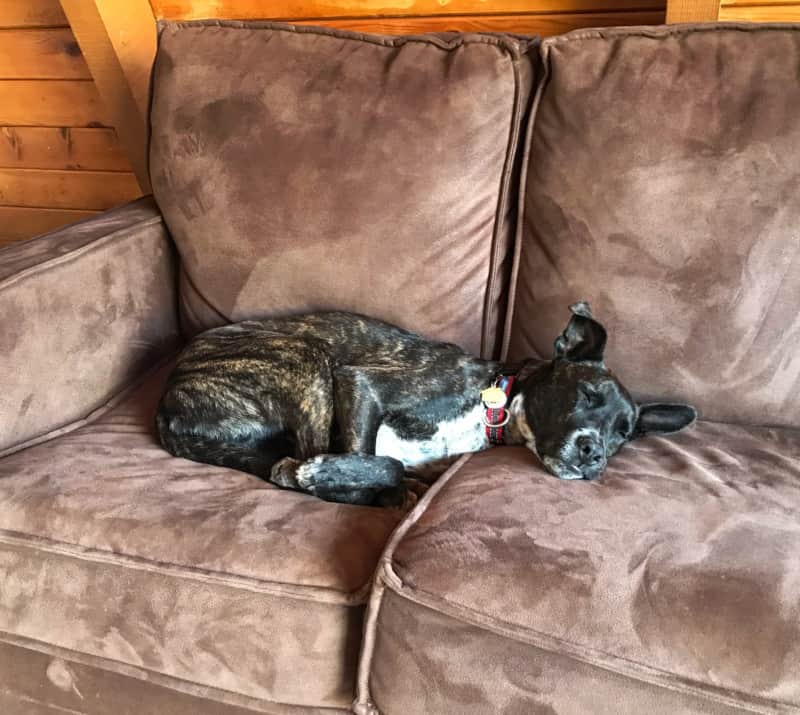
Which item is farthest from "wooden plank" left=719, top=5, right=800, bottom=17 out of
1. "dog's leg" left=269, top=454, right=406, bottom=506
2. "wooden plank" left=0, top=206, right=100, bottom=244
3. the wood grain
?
"wooden plank" left=0, top=206, right=100, bottom=244

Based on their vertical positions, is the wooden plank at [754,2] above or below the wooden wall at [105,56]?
above

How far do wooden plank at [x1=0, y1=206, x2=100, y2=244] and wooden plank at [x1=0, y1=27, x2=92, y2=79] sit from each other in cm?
58

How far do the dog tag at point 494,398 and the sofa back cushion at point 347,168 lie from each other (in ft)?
0.57

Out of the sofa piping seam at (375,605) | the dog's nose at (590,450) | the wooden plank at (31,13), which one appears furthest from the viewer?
the wooden plank at (31,13)

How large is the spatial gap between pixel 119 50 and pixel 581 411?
6.55 ft

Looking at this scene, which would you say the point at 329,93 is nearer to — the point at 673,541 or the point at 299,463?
the point at 299,463

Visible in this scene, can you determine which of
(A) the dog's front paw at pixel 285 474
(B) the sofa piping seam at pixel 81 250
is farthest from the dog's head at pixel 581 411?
(B) the sofa piping seam at pixel 81 250

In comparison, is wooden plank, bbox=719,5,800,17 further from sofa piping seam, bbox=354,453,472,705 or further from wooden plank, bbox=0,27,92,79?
wooden plank, bbox=0,27,92,79

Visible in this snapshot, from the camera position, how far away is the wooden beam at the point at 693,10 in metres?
1.95

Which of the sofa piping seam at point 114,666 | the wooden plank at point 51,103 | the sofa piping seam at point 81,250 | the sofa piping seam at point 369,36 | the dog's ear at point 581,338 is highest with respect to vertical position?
the sofa piping seam at point 369,36

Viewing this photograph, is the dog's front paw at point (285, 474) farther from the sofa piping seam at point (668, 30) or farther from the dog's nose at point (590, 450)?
the sofa piping seam at point (668, 30)

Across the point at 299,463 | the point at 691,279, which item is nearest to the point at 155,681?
the point at 299,463

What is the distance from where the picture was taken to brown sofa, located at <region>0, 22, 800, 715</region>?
1.21 m

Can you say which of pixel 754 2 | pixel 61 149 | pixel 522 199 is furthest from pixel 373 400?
pixel 61 149
